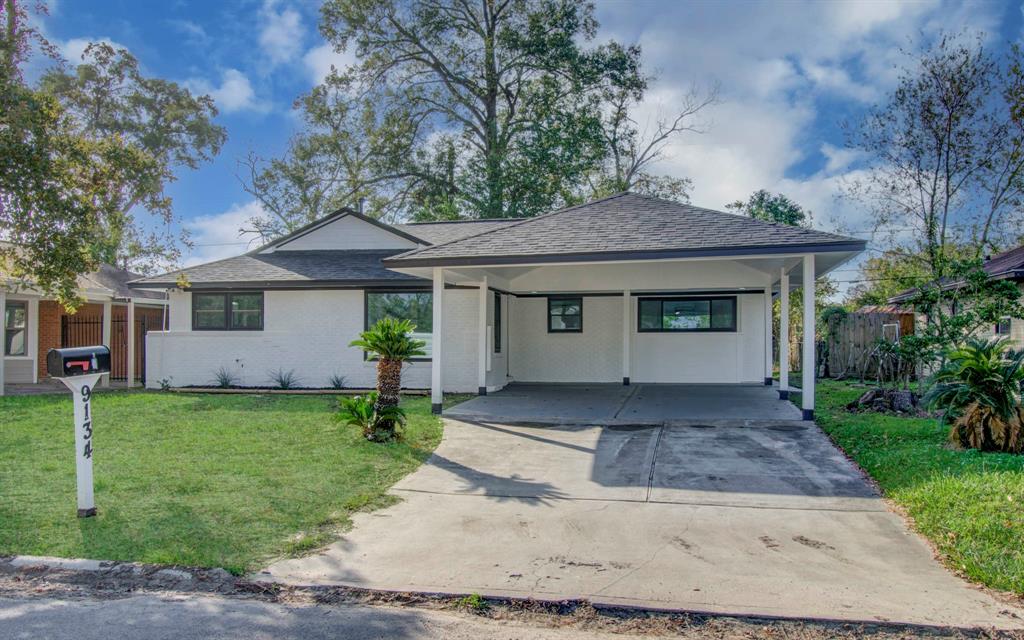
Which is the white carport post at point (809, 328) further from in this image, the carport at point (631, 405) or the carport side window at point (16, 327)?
the carport side window at point (16, 327)

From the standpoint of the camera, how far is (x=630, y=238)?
1046 centimetres

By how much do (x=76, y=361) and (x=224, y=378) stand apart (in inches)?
412

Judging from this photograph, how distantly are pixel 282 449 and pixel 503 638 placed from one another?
5.50 meters

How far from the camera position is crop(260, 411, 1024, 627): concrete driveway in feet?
13.5

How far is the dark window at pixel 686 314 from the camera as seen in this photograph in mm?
16047

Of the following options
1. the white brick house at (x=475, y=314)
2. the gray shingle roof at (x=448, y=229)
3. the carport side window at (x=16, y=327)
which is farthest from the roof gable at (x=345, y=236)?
the carport side window at (x=16, y=327)

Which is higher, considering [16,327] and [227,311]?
[227,311]

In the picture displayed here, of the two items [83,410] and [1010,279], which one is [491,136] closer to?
[1010,279]

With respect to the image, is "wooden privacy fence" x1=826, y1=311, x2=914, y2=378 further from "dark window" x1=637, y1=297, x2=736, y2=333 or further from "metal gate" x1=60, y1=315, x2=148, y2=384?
"metal gate" x1=60, y1=315, x2=148, y2=384

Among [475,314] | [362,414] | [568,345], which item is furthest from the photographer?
[568,345]

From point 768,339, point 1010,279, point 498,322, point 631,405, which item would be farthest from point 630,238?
point 1010,279

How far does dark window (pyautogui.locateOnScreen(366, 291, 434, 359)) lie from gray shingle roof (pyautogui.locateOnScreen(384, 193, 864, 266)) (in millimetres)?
3505

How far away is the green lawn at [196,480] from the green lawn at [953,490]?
474 centimetres

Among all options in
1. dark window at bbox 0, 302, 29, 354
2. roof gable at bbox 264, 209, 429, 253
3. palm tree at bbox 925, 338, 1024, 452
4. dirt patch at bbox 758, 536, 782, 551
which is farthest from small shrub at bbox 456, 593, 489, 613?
dark window at bbox 0, 302, 29, 354
